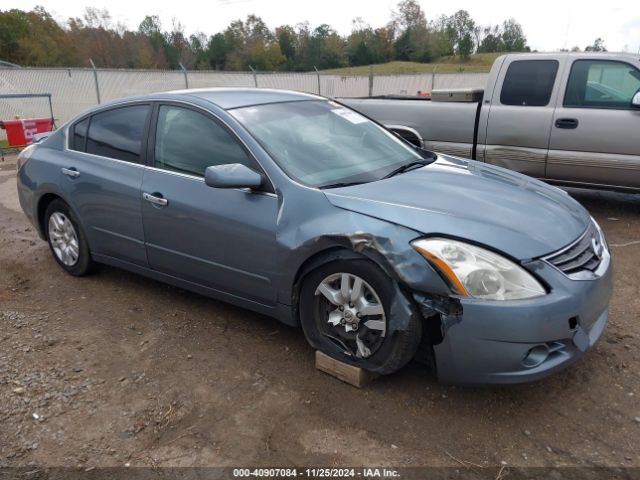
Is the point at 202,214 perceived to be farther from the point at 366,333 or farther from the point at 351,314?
the point at 366,333

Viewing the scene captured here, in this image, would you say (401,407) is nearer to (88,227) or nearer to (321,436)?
(321,436)

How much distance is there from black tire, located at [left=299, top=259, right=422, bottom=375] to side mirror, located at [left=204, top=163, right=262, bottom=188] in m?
0.65

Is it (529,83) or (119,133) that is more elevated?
(529,83)

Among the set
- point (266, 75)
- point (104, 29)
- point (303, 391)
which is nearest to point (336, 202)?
point (303, 391)

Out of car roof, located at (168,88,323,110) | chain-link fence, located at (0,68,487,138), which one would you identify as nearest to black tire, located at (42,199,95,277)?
car roof, located at (168,88,323,110)

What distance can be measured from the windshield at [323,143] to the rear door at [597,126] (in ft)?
9.36

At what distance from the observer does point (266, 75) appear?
1961cm

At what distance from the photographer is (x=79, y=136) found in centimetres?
460

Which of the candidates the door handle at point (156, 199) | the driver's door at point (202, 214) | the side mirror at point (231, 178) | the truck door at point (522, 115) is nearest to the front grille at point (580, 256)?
the driver's door at point (202, 214)

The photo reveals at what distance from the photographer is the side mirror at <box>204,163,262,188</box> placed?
321cm

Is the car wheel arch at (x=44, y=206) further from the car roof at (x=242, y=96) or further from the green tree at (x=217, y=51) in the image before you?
the green tree at (x=217, y=51)

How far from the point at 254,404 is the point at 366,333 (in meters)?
0.72

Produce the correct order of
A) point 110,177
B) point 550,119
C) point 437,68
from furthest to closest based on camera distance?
point 437,68 → point 550,119 → point 110,177

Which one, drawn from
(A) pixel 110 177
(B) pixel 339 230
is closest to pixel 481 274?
(B) pixel 339 230
